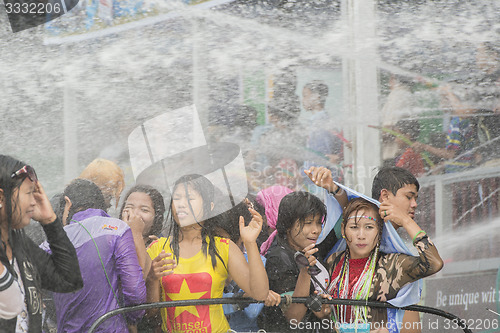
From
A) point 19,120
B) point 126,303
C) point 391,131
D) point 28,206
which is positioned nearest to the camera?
point 28,206

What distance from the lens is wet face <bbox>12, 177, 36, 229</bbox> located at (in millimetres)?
1756

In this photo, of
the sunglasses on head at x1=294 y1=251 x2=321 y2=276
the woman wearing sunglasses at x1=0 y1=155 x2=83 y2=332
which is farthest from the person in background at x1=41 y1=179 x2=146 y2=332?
A: the sunglasses on head at x1=294 y1=251 x2=321 y2=276

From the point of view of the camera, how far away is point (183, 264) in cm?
198

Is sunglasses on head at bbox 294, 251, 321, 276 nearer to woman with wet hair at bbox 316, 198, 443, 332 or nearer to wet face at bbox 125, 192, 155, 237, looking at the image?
woman with wet hair at bbox 316, 198, 443, 332

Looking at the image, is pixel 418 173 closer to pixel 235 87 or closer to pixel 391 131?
pixel 391 131

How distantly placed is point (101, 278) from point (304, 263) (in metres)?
0.58

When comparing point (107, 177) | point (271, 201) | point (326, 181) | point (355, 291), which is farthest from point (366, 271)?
point (107, 177)

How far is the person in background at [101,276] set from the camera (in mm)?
1938

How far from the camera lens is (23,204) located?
1762 mm

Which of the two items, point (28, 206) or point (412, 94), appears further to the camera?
point (412, 94)

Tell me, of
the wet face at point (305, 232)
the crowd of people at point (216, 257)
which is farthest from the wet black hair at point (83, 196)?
the wet face at point (305, 232)

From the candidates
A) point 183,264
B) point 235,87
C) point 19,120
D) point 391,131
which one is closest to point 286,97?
point 235,87

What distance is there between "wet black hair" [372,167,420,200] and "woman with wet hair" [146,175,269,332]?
451mm

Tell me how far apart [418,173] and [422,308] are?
56 cm
